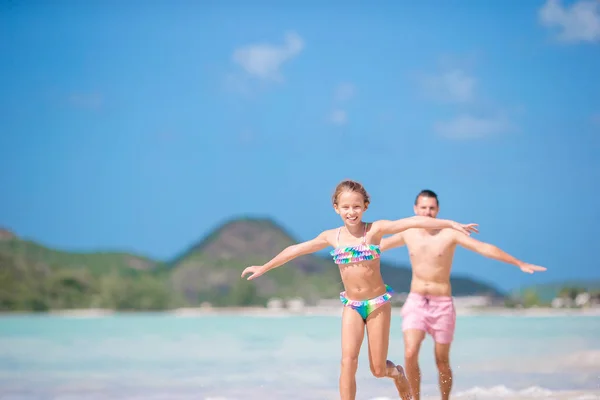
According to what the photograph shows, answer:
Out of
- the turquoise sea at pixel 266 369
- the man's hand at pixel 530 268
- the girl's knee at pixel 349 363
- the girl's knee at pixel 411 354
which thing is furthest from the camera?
the turquoise sea at pixel 266 369

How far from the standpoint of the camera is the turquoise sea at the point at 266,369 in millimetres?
9227

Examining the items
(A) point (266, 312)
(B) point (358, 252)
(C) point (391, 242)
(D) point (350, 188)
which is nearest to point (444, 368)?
(C) point (391, 242)

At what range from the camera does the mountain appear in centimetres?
5494

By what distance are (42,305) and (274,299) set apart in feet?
44.0

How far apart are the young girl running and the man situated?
0.95 meters

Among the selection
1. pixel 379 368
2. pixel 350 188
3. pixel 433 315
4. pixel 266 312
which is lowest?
pixel 379 368

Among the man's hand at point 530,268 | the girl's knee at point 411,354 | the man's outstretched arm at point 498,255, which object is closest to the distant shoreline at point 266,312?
the girl's knee at point 411,354

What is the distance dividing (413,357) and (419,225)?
4.85 ft

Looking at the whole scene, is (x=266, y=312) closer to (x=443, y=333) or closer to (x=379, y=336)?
(x=443, y=333)

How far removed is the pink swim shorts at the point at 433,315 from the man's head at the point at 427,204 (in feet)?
2.04

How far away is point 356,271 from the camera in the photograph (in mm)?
5695

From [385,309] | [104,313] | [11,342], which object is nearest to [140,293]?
[104,313]

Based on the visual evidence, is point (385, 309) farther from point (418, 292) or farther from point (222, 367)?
point (222, 367)

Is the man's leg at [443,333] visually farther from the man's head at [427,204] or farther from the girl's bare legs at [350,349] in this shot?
the girl's bare legs at [350,349]
